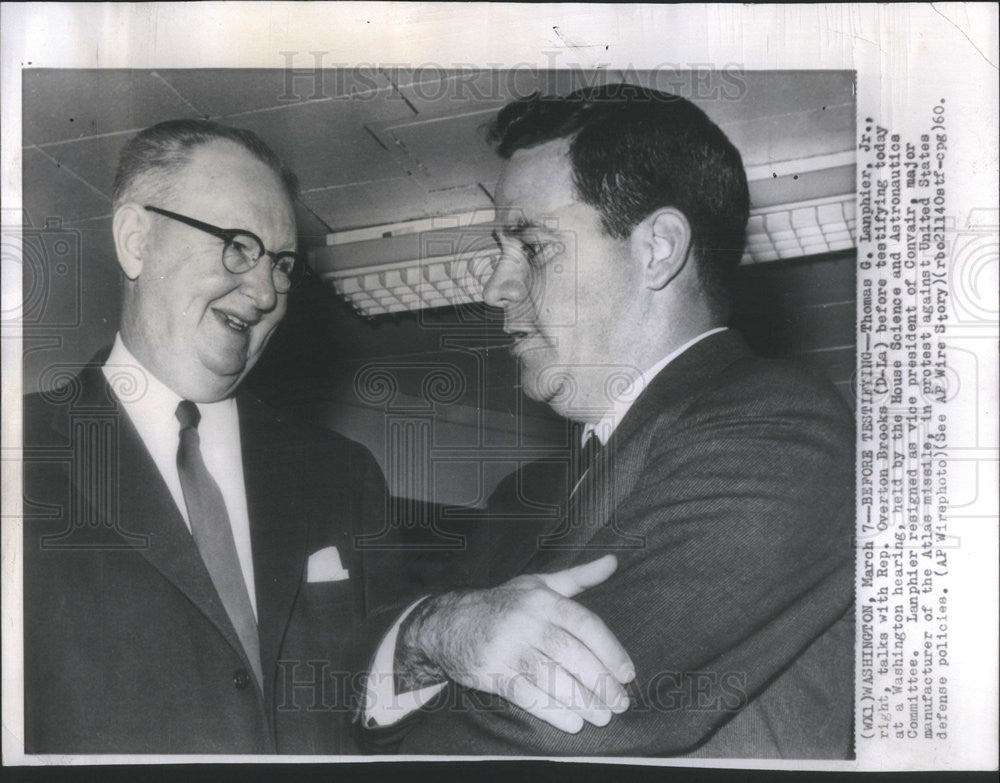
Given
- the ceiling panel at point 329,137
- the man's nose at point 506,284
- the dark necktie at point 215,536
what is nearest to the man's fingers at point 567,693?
the dark necktie at point 215,536

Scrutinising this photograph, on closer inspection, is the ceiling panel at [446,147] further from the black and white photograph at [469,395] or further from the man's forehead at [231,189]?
the man's forehead at [231,189]

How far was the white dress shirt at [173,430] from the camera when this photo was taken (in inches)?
55.2

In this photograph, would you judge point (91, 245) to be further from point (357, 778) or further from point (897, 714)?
point (897, 714)

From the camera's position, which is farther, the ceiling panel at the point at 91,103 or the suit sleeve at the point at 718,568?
the ceiling panel at the point at 91,103

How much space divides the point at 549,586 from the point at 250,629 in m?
0.44

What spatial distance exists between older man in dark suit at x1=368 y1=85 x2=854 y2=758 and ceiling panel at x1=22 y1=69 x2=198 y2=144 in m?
0.52

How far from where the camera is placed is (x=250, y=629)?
1.39 m

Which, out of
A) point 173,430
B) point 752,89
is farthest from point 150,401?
point 752,89

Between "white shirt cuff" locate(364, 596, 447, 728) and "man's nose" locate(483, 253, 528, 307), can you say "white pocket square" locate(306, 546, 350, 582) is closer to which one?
"white shirt cuff" locate(364, 596, 447, 728)

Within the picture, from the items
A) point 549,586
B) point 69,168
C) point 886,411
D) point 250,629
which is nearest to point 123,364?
point 69,168

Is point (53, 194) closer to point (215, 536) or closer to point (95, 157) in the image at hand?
point (95, 157)

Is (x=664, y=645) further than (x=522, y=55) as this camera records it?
No

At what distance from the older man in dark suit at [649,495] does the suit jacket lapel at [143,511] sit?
0.29 meters

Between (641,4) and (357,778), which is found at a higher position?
(641,4)
